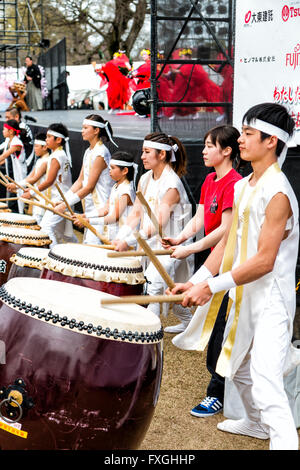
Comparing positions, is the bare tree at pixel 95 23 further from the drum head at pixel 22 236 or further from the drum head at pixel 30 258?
the drum head at pixel 30 258

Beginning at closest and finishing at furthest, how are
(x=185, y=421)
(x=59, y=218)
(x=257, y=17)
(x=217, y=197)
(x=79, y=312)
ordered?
(x=79, y=312) < (x=185, y=421) < (x=217, y=197) < (x=257, y=17) < (x=59, y=218)

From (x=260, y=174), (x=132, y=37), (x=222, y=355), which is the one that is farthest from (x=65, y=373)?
(x=132, y=37)

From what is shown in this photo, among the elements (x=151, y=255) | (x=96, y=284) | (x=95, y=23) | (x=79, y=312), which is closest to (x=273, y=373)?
(x=151, y=255)

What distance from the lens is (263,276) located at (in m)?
2.31

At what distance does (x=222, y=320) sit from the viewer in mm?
3143

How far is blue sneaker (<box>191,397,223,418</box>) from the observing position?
3.02 metres

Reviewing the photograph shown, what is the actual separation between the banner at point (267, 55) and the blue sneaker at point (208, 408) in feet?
5.49

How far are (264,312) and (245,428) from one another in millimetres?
766

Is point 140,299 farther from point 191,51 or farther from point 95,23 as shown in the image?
point 95,23

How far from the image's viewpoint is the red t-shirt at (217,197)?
10.1ft

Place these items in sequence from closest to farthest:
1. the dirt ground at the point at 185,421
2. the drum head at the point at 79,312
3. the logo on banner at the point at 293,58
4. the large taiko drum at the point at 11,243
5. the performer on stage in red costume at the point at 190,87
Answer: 1. the drum head at the point at 79,312
2. the dirt ground at the point at 185,421
3. the logo on banner at the point at 293,58
4. the large taiko drum at the point at 11,243
5. the performer on stage in red costume at the point at 190,87

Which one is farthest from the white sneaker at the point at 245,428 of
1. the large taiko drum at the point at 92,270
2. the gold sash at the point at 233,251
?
the large taiko drum at the point at 92,270

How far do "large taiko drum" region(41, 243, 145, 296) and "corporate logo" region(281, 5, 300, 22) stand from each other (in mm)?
→ 1832

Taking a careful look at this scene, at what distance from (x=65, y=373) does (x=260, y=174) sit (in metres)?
1.03
